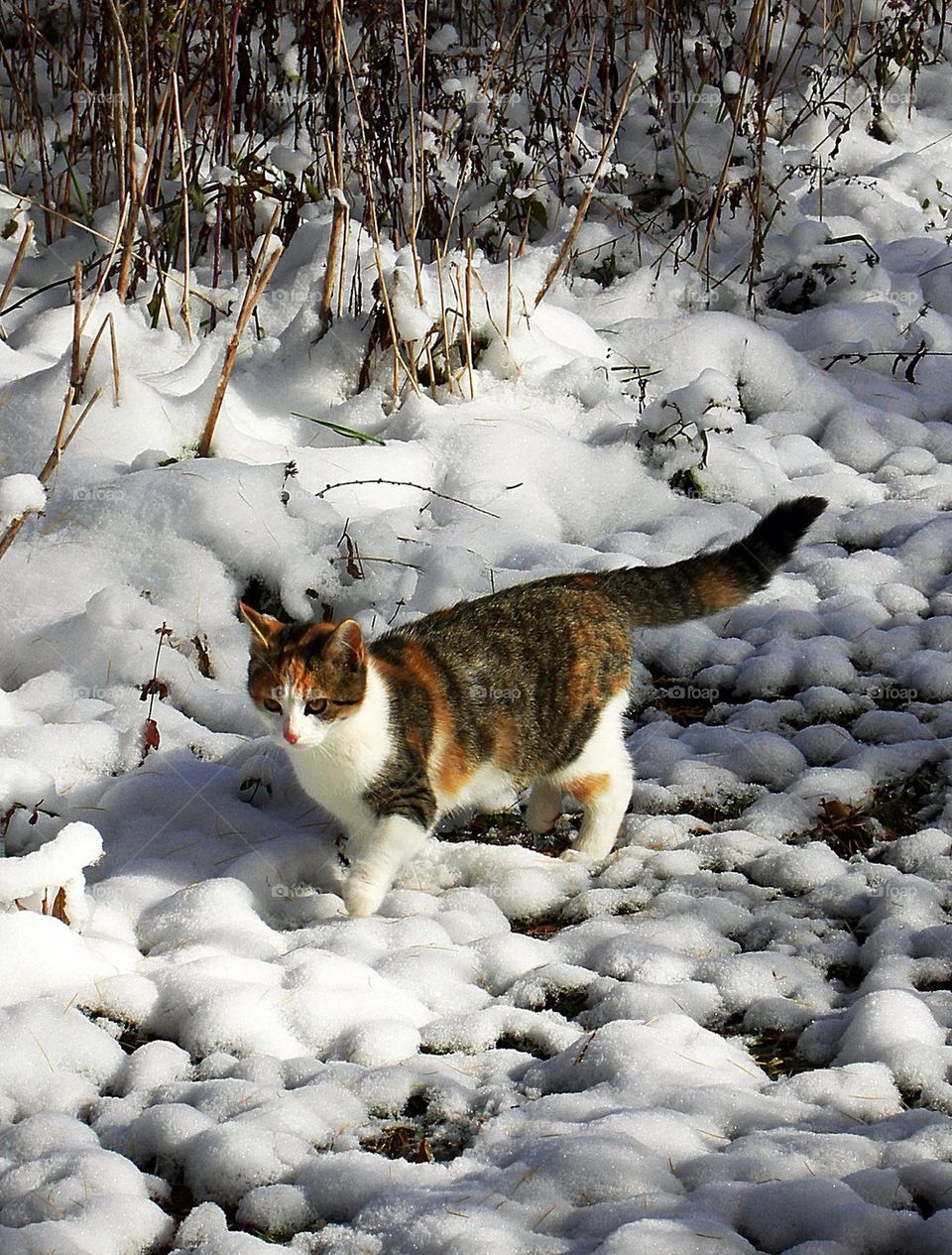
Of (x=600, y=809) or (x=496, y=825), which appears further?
(x=496, y=825)

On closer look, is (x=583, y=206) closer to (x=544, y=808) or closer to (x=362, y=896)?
(x=544, y=808)

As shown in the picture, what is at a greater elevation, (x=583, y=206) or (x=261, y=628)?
(x=583, y=206)

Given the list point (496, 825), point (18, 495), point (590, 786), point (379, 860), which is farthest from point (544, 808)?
point (18, 495)

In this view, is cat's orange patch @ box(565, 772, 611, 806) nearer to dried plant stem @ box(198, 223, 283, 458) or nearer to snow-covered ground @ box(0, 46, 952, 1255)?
snow-covered ground @ box(0, 46, 952, 1255)

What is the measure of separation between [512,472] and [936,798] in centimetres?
241

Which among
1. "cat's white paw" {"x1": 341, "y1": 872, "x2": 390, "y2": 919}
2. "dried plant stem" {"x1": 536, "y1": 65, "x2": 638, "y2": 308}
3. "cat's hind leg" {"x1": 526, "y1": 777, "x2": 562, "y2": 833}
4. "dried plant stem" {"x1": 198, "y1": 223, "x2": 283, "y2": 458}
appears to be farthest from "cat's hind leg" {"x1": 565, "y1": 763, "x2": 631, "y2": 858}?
"dried plant stem" {"x1": 536, "y1": 65, "x2": 638, "y2": 308}

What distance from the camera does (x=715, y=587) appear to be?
4148 millimetres

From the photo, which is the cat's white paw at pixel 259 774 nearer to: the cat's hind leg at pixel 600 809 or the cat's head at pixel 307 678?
the cat's head at pixel 307 678

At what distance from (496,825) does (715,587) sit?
1.03 m

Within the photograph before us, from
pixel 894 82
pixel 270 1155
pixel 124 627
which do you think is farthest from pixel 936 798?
pixel 894 82

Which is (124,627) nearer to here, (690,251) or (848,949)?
(848,949)

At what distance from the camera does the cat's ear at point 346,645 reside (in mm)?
3502

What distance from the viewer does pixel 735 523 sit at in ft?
18.1

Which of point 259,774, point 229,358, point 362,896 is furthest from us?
point 229,358
